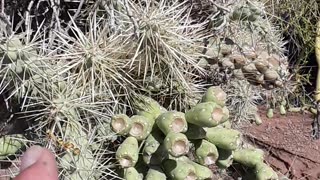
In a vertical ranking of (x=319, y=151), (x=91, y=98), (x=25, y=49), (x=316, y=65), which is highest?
(x=25, y=49)

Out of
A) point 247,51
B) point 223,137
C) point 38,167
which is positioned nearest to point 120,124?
point 223,137

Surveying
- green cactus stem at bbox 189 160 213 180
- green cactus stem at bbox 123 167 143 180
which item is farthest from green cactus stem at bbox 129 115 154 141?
green cactus stem at bbox 189 160 213 180

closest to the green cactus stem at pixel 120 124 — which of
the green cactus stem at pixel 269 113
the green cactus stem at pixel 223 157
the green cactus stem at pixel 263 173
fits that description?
the green cactus stem at pixel 223 157

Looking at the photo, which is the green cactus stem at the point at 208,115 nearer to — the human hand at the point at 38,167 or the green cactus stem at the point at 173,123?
the green cactus stem at the point at 173,123

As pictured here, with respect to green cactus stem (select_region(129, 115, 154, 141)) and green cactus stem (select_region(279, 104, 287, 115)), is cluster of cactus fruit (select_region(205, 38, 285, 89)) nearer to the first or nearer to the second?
green cactus stem (select_region(129, 115, 154, 141))

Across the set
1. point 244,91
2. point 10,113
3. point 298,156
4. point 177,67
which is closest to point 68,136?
point 10,113

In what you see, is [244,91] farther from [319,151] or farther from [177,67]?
[319,151]

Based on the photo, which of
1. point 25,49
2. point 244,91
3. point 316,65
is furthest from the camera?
point 316,65

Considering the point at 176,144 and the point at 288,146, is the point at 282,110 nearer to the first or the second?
the point at 288,146
